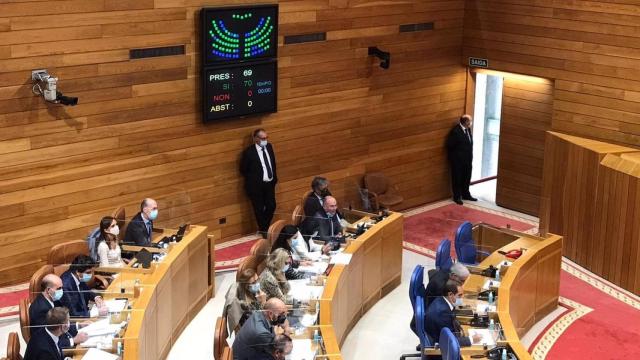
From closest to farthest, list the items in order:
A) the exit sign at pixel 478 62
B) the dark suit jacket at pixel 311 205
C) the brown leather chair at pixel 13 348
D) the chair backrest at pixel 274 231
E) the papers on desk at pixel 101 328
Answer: the brown leather chair at pixel 13 348
the papers on desk at pixel 101 328
the chair backrest at pixel 274 231
the dark suit jacket at pixel 311 205
the exit sign at pixel 478 62

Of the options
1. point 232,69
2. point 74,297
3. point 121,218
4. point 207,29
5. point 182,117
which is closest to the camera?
point 74,297

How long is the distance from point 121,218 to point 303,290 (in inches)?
104

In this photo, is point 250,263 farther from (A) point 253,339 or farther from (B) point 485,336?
(B) point 485,336

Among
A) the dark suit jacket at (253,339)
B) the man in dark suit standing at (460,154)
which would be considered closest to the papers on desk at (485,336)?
the dark suit jacket at (253,339)

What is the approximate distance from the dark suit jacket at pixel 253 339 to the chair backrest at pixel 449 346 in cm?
139

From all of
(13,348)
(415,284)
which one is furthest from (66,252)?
(415,284)

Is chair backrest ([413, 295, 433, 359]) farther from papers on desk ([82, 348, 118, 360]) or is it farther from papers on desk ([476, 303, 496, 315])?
papers on desk ([82, 348, 118, 360])

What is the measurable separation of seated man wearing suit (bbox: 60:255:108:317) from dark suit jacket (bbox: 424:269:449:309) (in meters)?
2.97

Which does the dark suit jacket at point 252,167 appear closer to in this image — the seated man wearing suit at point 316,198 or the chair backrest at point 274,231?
Result: the seated man wearing suit at point 316,198

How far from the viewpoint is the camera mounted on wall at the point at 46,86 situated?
10.9 metres

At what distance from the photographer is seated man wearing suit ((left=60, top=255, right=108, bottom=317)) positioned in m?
8.69

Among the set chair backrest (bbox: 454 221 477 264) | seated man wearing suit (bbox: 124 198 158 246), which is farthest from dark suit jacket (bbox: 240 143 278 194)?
chair backrest (bbox: 454 221 477 264)

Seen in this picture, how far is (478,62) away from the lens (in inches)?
603

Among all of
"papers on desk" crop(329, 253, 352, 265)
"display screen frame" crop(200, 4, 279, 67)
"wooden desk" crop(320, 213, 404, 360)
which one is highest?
"display screen frame" crop(200, 4, 279, 67)
